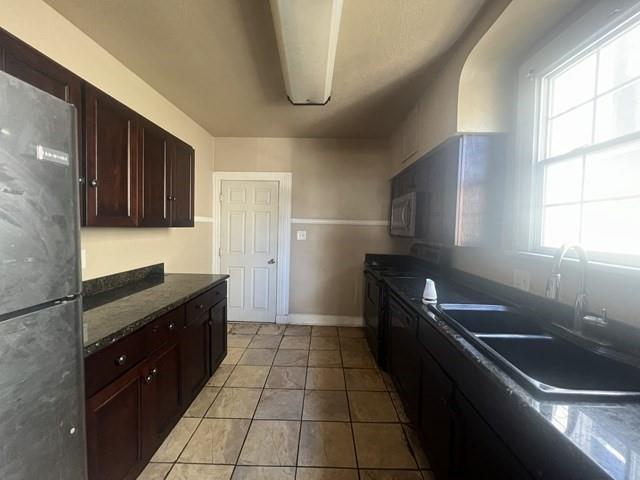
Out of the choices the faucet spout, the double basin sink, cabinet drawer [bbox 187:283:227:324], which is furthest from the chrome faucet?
cabinet drawer [bbox 187:283:227:324]

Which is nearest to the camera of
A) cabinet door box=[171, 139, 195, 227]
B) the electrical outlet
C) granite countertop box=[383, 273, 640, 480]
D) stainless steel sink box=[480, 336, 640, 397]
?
granite countertop box=[383, 273, 640, 480]

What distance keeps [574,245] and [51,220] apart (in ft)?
6.22

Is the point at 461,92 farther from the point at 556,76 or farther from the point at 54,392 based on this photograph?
the point at 54,392

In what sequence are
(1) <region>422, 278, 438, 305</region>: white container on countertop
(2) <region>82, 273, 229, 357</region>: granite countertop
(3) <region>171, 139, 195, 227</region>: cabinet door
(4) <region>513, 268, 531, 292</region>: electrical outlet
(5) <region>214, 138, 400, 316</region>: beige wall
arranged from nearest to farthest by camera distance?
(2) <region>82, 273, 229, 357</region>: granite countertop < (4) <region>513, 268, 531, 292</region>: electrical outlet < (1) <region>422, 278, 438, 305</region>: white container on countertop < (3) <region>171, 139, 195, 227</region>: cabinet door < (5) <region>214, 138, 400, 316</region>: beige wall

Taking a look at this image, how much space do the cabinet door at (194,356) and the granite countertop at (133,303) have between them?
0.26 meters

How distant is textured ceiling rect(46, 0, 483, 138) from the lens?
1611mm

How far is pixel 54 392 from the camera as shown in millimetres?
875

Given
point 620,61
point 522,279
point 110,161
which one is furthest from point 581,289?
point 110,161

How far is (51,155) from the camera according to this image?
0.84m

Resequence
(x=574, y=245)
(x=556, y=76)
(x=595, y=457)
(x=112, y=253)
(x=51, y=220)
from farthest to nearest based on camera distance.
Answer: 1. (x=112, y=253)
2. (x=556, y=76)
3. (x=574, y=245)
4. (x=51, y=220)
5. (x=595, y=457)

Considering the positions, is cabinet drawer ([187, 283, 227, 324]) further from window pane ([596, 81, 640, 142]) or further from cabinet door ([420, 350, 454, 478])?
window pane ([596, 81, 640, 142])

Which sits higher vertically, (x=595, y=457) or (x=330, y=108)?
(x=330, y=108)

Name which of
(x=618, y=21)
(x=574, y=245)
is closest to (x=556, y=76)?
(x=618, y=21)

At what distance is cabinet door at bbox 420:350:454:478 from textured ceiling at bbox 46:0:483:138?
1942 millimetres
